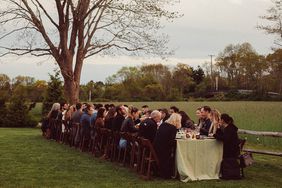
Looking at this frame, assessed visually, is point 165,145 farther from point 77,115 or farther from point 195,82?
point 195,82

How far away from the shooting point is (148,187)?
9688 mm

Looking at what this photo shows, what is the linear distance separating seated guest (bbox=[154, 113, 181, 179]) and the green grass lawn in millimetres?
319

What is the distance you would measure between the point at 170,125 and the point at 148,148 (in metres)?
0.77

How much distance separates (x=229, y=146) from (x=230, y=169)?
509mm

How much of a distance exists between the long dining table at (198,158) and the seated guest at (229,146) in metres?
0.16

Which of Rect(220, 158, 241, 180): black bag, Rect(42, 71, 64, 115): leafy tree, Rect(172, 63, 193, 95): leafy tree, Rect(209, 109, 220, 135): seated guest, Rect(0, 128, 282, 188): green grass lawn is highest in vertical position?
Rect(172, 63, 193, 95): leafy tree

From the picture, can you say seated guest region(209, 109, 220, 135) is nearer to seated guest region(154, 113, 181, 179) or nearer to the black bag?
the black bag

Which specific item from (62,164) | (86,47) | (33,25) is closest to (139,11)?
(86,47)

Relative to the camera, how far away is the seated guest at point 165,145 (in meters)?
10.5

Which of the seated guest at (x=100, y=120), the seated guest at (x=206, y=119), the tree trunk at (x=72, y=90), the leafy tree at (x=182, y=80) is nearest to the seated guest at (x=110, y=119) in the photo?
the seated guest at (x=100, y=120)

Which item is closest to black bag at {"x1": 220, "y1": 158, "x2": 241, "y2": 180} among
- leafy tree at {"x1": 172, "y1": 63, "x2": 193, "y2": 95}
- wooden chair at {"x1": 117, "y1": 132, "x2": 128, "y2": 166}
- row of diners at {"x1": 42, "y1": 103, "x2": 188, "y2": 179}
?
row of diners at {"x1": 42, "y1": 103, "x2": 188, "y2": 179}

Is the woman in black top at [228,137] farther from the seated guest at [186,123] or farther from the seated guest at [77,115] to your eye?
the seated guest at [77,115]

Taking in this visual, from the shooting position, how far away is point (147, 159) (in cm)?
1065

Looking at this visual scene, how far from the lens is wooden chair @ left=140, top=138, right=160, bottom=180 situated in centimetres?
1053
